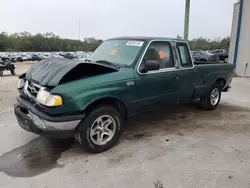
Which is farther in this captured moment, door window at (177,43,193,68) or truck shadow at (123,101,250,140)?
door window at (177,43,193,68)

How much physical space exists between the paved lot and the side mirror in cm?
128

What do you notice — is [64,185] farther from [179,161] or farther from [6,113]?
[6,113]

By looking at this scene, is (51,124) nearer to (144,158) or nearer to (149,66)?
(144,158)

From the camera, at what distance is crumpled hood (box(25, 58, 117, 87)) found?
3.20m

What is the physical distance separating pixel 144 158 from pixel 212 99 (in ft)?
10.8

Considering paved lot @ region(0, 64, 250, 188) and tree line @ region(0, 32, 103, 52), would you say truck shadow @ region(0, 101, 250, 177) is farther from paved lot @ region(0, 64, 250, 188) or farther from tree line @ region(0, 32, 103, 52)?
tree line @ region(0, 32, 103, 52)

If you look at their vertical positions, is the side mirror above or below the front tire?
above

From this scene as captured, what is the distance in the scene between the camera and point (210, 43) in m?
61.8

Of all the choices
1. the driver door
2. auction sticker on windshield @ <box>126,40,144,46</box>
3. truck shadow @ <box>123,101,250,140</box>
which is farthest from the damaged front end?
truck shadow @ <box>123,101,250,140</box>

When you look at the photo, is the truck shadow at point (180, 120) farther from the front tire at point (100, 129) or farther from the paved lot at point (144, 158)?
the front tire at point (100, 129)

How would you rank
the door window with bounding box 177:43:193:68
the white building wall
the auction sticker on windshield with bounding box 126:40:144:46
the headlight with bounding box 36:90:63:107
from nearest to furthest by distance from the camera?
the headlight with bounding box 36:90:63:107 < the auction sticker on windshield with bounding box 126:40:144:46 < the door window with bounding box 177:43:193:68 < the white building wall

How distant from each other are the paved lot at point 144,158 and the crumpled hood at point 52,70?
1178mm

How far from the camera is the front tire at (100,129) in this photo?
10.8 feet

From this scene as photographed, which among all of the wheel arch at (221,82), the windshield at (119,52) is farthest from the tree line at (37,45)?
the windshield at (119,52)
